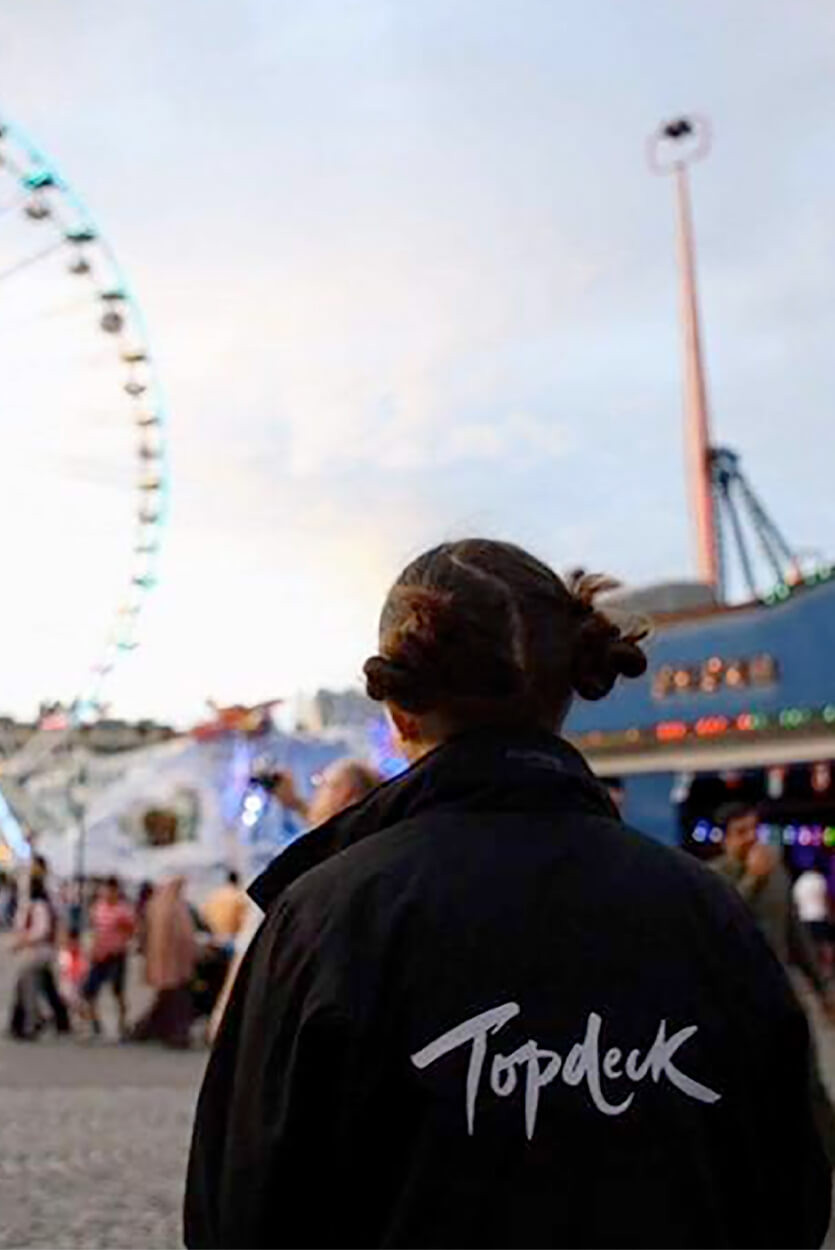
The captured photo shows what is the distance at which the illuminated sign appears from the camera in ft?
67.7

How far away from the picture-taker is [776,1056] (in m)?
1.82

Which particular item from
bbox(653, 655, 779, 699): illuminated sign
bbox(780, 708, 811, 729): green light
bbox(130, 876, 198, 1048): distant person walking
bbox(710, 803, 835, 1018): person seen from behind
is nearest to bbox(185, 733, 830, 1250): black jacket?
bbox(710, 803, 835, 1018): person seen from behind

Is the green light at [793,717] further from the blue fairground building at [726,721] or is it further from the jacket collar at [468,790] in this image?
the jacket collar at [468,790]

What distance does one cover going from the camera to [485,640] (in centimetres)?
188

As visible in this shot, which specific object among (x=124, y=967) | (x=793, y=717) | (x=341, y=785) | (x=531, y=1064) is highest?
(x=793, y=717)

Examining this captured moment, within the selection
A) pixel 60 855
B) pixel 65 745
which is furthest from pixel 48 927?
Answer: pixel 60 855

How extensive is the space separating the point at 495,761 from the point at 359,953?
0.24 meters

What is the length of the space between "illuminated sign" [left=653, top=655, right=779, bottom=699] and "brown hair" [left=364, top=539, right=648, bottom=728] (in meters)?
18.9

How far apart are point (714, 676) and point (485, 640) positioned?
1952 cm

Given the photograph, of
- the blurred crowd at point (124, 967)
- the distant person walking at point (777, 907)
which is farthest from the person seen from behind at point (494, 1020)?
the blurred crowd at point (124, 967)

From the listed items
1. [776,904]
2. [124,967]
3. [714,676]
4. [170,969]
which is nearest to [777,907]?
[776,904]

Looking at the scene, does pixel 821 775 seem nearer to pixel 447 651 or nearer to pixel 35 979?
pixel 35 979

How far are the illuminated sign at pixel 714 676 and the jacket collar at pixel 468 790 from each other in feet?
62.3

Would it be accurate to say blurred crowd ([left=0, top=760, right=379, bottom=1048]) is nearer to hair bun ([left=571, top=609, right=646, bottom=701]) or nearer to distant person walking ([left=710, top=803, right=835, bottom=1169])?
distant person walking ([left=710, top=803, right=835, bottom=1169])
